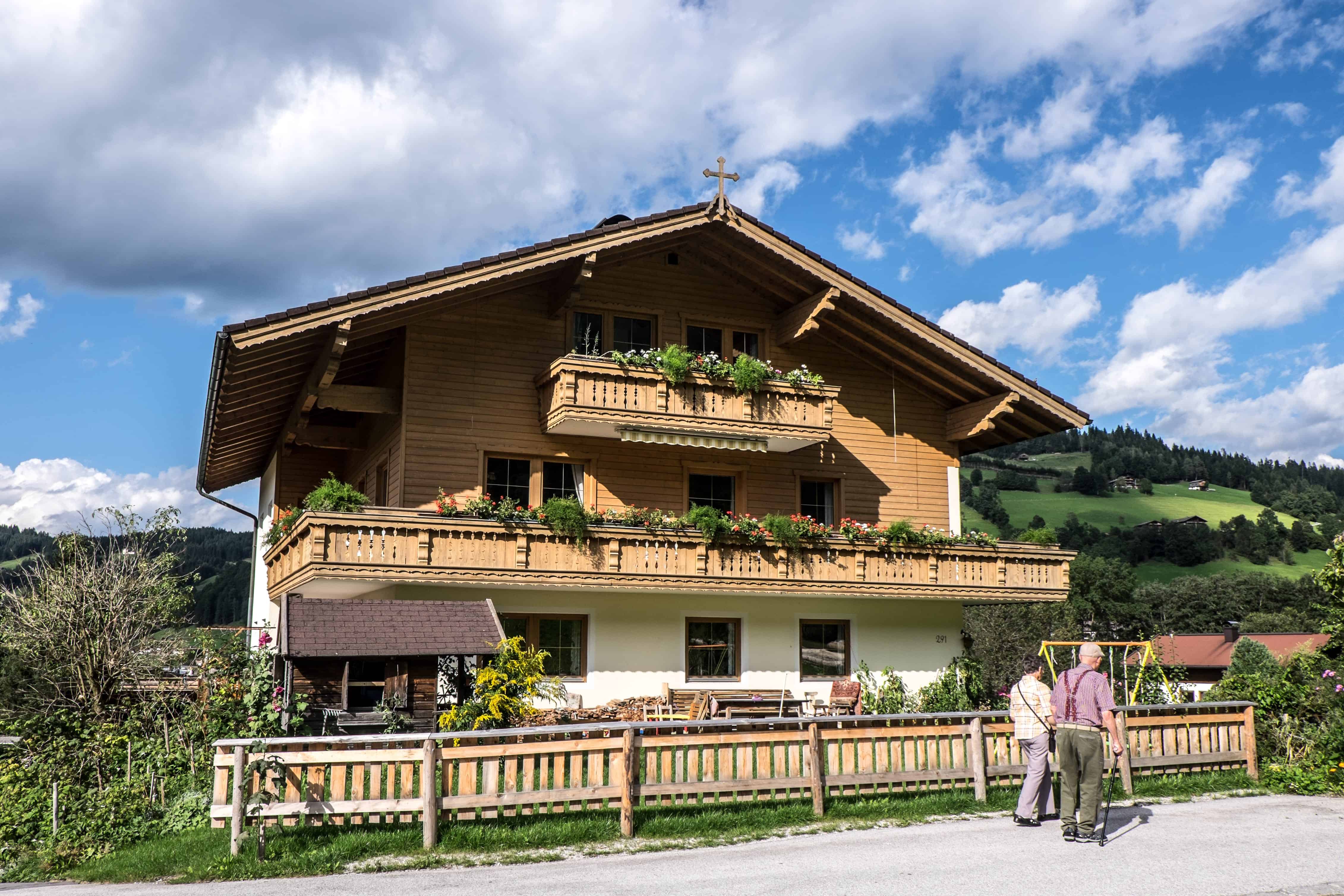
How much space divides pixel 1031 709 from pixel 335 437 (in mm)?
17173

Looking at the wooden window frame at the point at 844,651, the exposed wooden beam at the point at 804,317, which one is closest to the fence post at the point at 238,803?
the wooden window frame at the point at 844,651

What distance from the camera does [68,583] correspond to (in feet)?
54.5

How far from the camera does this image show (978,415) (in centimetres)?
2431

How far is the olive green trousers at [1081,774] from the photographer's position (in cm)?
1066

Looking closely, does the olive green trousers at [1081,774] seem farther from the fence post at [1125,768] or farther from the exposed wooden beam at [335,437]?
the exposed wooden beam at [335,437]

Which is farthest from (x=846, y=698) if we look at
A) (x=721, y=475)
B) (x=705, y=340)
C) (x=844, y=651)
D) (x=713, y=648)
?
(x=705, y=340)

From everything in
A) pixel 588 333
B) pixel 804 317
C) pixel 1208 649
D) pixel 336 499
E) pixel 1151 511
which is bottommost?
pixel 1208 649

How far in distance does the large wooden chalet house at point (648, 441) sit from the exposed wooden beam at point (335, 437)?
60mm

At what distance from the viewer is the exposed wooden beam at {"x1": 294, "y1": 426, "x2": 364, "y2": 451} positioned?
2436cm

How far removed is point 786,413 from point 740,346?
2581mm

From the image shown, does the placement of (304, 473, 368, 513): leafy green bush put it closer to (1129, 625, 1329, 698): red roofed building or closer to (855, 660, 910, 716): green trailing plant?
(855, 660, 910, 716): green trailing plant

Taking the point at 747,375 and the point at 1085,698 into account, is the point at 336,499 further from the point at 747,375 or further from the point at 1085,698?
the point at 1085,698

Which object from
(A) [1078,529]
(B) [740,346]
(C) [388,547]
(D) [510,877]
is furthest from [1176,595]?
(D) [510,877]

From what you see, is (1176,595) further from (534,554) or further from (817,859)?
(817,859)
